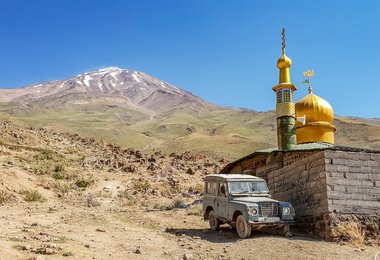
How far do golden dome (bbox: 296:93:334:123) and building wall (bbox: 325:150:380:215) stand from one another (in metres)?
10.9

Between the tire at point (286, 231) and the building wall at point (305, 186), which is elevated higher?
the building wall at point (305, 186)

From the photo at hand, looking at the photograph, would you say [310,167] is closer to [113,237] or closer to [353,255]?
[353,255]

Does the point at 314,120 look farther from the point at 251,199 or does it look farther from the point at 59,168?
the point at 59,168

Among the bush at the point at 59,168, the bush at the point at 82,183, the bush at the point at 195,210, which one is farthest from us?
the bush at the point at 59,168

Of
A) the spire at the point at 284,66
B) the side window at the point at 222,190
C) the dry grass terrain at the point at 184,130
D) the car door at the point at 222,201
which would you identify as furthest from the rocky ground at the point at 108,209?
the dry grass terrain at the point at 184,130

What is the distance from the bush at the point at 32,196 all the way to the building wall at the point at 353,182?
15134mm

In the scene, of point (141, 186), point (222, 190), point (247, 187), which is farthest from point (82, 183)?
point (247, 187)

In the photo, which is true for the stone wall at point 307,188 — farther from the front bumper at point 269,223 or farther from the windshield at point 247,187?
the windshield at point 247,187

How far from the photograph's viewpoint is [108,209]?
21.1 meters

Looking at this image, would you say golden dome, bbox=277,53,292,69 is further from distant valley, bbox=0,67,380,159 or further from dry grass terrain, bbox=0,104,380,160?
distant valley, bbox=0,67,380,159

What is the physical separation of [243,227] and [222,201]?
1624 millimetres

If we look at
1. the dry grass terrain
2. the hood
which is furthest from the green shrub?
the dry grass terrain

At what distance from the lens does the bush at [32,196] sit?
2175cm

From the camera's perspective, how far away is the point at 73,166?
30.2 metres
